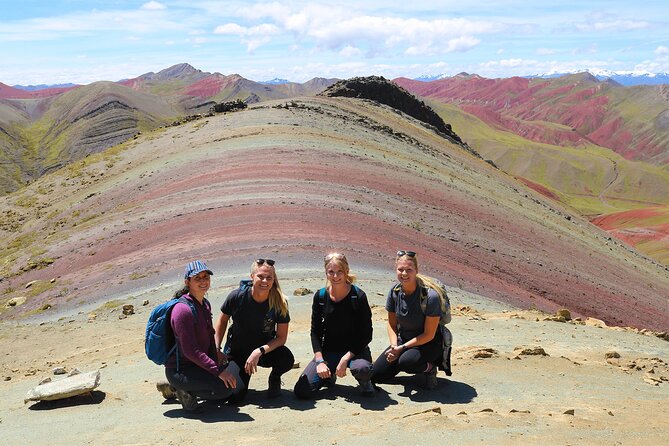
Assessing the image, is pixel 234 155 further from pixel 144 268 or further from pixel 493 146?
pixel 493 146

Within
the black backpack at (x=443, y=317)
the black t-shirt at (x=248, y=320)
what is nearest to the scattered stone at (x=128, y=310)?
the black t-shirt at (x=248, y=320)

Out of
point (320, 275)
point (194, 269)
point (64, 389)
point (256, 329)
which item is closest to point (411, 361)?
point (256, 329)

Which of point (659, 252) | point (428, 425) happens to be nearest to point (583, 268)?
point (428, 425)

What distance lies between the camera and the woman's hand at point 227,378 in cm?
646

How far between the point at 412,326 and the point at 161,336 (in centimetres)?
278

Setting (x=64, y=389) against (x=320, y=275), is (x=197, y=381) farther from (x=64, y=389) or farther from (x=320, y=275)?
(x=320, y=275)

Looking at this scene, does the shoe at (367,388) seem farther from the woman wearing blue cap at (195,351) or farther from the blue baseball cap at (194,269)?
the blue baseball cap at (194,269)

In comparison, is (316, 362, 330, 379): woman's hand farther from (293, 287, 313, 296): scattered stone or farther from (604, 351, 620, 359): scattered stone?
(293, 287, 313, 296): scattered stone

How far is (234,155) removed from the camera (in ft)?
95.8

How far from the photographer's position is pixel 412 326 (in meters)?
7.24

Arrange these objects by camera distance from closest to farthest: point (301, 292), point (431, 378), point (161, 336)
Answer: point (161, 336), point (431, 378), point (301, 292)

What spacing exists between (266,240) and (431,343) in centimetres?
1088

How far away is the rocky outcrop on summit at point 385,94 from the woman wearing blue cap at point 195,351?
51.1 m

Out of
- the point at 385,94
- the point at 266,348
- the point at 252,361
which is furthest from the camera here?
the point at 385,94
